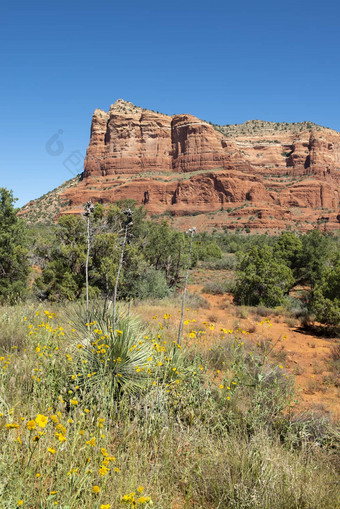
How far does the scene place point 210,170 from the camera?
86.4 m

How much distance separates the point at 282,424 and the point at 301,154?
4055 inches

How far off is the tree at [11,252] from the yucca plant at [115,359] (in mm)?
7362

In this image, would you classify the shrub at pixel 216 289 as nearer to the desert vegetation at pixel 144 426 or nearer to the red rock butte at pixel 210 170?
the desert vegetation at pixel 144 426

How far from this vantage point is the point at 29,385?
3.11m

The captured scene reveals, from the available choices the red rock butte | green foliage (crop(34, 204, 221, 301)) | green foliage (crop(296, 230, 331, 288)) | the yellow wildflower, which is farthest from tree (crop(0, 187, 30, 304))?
the red rock butte

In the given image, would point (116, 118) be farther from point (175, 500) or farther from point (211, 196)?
point (175, 500)

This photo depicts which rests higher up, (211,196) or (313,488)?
(211,196)

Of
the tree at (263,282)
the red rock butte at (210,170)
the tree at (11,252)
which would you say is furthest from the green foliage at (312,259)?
the red rock butte at (210,170)

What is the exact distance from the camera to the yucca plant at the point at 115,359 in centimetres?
322

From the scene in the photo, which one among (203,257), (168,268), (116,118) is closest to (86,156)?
(116,118)

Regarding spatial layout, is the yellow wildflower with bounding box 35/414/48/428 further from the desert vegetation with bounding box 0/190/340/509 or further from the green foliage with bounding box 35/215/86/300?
the green foliage with bounding box 35/215/86/300

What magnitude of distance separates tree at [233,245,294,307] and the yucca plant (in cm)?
1110

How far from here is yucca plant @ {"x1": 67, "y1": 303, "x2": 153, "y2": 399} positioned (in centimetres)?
322

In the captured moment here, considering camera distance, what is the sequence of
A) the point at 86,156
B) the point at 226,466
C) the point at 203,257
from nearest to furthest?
the point at 226,466
the point at 203,257
the point at 86,156
